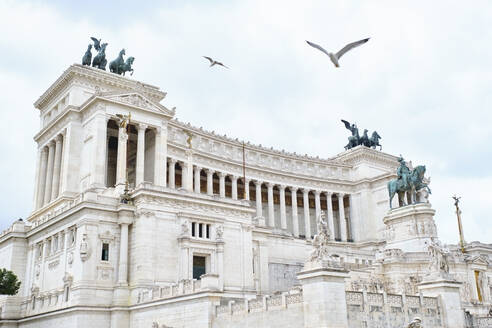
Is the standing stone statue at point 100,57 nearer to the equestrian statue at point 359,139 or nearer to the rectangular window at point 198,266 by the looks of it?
the rectangular window at point 198,266

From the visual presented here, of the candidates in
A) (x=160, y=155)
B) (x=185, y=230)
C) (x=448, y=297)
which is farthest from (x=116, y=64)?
(x=448, y=297)

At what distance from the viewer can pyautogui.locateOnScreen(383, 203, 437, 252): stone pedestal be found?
60.6 m

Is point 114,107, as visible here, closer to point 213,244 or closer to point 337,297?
point 213,244

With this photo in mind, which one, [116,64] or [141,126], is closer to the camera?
[141,126]

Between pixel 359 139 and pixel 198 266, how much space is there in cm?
6529

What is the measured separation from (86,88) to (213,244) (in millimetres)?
32911

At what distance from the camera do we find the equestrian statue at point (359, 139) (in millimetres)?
108312

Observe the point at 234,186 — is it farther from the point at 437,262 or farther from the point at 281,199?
the point at 437,262

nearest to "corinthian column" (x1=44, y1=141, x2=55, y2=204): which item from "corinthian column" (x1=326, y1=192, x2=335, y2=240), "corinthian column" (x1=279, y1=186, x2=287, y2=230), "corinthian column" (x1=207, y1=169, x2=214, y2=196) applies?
"corinthian column" (x1=207, y1=169, x2=214, y2=196)

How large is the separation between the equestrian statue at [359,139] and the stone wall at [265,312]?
77.5m

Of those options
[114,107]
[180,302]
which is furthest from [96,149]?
[180,302]

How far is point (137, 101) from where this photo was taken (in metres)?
69.6

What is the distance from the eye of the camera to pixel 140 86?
248 ft

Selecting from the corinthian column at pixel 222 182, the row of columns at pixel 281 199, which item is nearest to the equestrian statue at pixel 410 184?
the row of columns at pixel 281 199
